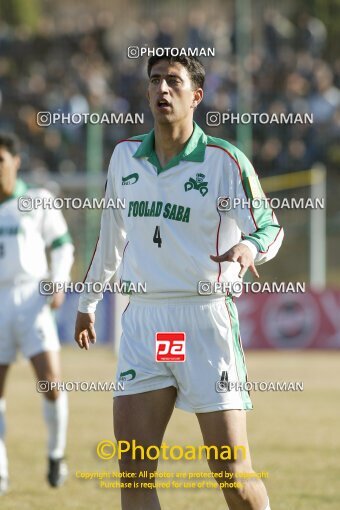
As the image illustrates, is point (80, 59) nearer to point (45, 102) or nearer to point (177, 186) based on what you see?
point (45, 102)

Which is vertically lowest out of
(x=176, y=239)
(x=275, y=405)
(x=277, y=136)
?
(x=275, y=405)

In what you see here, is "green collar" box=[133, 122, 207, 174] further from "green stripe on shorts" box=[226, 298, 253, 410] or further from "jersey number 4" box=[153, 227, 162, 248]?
"green stripe on shorts" box=[226, 298, 253, 410]

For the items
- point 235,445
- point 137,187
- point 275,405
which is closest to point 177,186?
Result: point 137,187

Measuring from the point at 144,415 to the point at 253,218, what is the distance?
1.02 m

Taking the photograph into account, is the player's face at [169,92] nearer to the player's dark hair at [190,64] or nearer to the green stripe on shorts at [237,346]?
the player's dark hair at [190,64]

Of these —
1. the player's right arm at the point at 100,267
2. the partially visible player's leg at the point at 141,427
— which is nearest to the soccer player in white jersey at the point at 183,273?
the partially visible player's leg at the point at 141,427

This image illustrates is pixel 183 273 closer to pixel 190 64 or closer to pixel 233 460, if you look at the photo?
pixel 233 460

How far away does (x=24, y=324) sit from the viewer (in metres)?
8.36

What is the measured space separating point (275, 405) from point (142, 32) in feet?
40.4

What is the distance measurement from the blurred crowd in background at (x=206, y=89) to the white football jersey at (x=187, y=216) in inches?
548

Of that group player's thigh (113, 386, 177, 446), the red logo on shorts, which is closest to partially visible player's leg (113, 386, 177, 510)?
player's thigh (113, 386, 177, 446)

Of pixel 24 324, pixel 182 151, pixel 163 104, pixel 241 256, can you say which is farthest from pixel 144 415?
pixel 24 324

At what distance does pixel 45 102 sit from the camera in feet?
71.5

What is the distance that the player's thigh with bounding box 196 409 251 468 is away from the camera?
4867 mm
